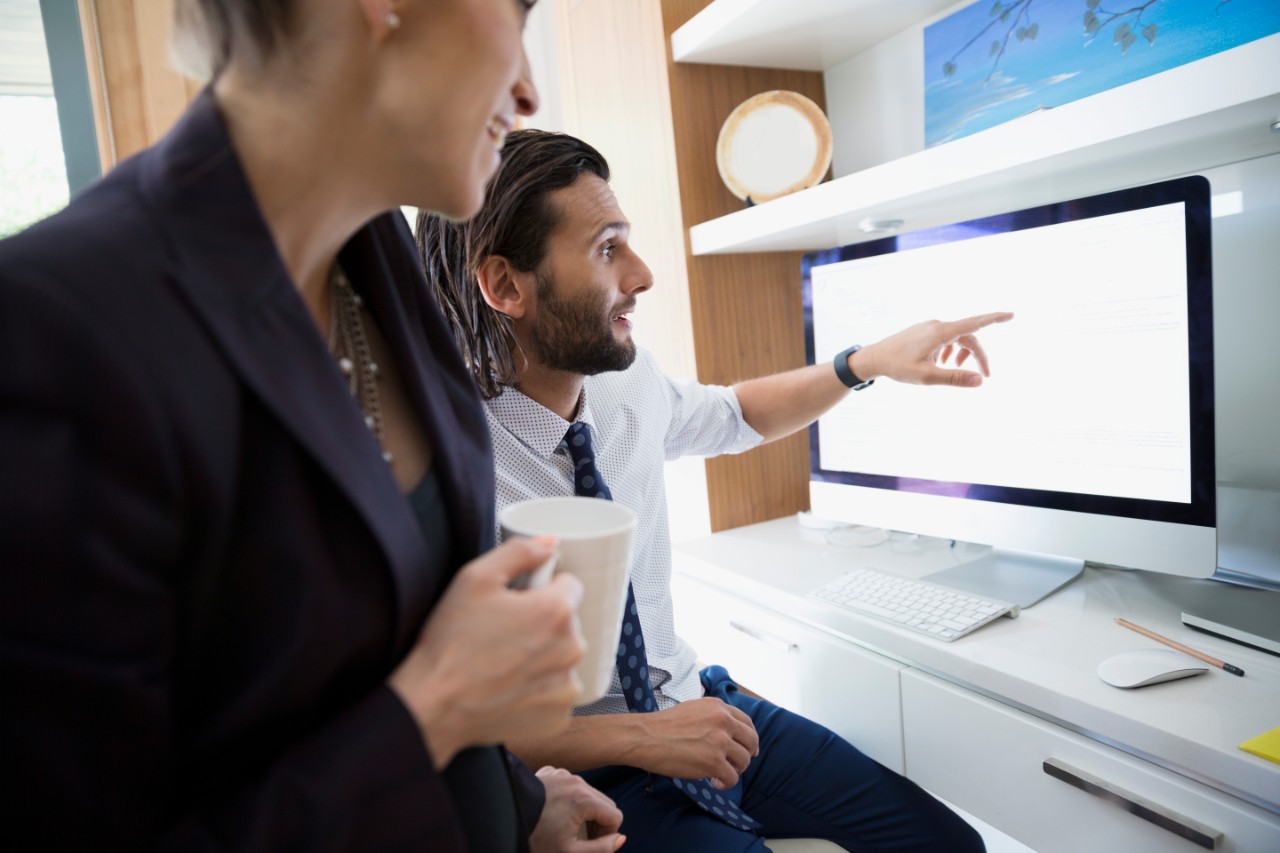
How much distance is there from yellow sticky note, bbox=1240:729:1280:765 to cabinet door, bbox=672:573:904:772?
0.42 metres

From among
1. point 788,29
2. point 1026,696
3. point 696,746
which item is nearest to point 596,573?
point 696,746

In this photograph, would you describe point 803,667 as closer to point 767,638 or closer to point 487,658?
point 767,638

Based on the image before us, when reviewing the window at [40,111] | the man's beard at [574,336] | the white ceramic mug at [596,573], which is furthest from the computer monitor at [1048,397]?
the window at [40,111]

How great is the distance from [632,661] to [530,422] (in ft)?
1.19

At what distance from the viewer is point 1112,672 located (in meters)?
0.88

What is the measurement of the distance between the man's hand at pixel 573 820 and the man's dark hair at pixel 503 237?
0.58 metres

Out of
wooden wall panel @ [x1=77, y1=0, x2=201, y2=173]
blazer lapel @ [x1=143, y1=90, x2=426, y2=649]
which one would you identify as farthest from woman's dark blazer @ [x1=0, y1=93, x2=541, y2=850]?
wooden wall panel @ [x1=77, y1=0, x2=201, y2=173]

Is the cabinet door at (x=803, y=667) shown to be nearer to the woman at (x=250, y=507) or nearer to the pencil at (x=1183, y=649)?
the pencil at (x=1183, y=649)

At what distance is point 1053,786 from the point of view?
89 centimetres

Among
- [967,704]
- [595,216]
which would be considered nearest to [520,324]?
[595,216]

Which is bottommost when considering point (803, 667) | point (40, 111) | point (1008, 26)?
point (803, 667)

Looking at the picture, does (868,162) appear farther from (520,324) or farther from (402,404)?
(402,404)

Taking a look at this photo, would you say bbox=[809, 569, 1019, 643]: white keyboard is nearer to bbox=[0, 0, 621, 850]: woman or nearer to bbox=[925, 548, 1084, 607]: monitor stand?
bbox=[925, 548, 1084, 607]: monitor stand

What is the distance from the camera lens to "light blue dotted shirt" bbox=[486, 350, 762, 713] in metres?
1.10
